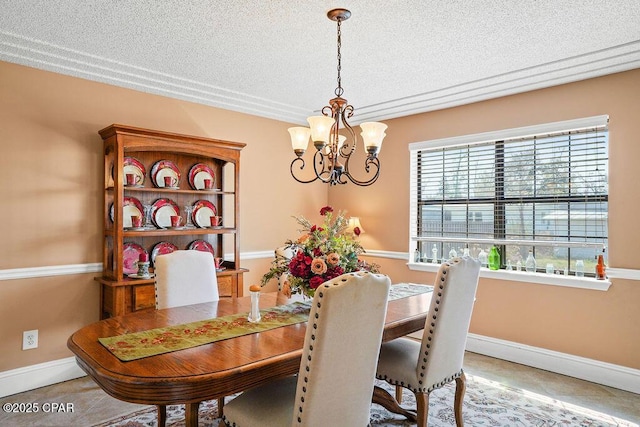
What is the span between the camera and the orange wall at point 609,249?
3102 mm

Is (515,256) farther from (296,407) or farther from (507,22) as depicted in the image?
(296,407)

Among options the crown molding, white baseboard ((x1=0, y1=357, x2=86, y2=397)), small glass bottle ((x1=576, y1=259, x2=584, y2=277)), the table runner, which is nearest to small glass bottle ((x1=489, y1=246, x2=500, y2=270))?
small glass bottle ((x1=576, y1=259, x2=584, y2=277))

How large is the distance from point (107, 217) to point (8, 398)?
4.78 feet

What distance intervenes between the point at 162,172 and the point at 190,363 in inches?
100

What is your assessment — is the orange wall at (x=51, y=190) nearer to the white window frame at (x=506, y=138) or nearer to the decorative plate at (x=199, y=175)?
the decorative plate at (x=199, y=175)

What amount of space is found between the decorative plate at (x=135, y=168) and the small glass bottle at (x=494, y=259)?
10.8 ft

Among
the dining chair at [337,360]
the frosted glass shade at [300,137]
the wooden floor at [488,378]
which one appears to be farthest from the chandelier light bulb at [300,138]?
the wooden floor at [488,378]

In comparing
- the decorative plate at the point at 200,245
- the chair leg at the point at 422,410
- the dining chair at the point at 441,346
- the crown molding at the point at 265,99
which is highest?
the crown molding at the point at 265,99

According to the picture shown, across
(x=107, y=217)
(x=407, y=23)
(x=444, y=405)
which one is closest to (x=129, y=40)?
(x=107, y=217)

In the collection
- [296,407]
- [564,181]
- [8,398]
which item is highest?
[564,181]

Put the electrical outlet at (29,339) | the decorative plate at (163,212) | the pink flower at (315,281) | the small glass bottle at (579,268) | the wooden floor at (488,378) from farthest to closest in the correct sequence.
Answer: the decorative plate at (163,212) → the small glass bottle at (579,268) → the electrical outlet at (29,339) → the wooden floor at (488,378) → the pink flower at (315,281)

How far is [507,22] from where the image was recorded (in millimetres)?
2520

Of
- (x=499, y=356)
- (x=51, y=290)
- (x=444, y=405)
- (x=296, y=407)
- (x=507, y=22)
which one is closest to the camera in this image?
(x=296, y=407)

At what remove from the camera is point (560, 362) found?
11.1 feet
